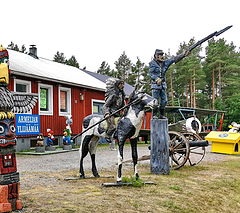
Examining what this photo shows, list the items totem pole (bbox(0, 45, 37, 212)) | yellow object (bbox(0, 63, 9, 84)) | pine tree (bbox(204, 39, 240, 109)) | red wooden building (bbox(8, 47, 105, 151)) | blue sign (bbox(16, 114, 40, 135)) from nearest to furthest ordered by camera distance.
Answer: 1. totem pole (bbox(0, 45, 37, 212))
2. yellow object (bbox(0, 63, 9, 84))
3. blue sign (bbox(16, 114, 40, 135))
4. red wooden building (bbox(8, 47, 105, 151))
5. pine tree (bbox(204, 39, 240, 109))

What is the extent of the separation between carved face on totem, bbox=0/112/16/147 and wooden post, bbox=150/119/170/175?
4.30 metres

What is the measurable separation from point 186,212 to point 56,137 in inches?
Result: 503

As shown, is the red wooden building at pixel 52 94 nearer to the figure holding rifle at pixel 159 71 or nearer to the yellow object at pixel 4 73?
the figure holding rifle at pixel 159 71

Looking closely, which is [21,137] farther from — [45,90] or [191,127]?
[191,127]

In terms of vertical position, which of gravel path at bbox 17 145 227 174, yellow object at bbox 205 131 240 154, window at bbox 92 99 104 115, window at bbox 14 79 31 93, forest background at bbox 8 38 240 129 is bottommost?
gravel path at bbox 17 145 227 174

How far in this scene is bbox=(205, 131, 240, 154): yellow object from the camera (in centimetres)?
1389

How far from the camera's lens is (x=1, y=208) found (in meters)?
4.17

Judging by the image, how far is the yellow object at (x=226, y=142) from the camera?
13895mm

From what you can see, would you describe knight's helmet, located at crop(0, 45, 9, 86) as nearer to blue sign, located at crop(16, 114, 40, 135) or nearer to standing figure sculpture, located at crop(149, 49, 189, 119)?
standing figure sculpture, located at crop(149, 49, 189, 119)

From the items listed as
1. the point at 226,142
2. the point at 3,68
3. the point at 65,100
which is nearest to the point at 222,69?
the point at 65,100

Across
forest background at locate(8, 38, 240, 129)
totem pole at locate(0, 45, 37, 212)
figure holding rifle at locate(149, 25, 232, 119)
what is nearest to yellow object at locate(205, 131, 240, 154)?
figure holding rifle at locate(149, 25, 232, 119)

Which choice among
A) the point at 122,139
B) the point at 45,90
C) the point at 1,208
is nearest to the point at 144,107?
the point at 122,139

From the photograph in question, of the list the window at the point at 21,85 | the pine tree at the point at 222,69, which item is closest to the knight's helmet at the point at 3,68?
the window at the point at 21,85

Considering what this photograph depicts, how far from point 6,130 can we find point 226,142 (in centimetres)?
1166
